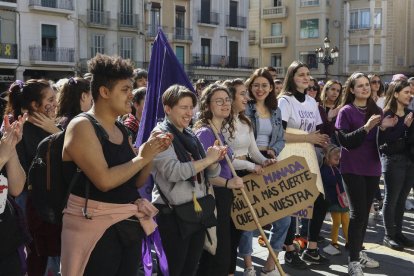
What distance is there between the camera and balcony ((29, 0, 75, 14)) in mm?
28812

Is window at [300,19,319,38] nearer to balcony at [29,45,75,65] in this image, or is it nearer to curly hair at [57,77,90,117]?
balcony at [29,45,75,65]

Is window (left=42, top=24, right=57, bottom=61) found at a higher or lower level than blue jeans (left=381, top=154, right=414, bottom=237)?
higher

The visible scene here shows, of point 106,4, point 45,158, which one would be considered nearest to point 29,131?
point 45,158

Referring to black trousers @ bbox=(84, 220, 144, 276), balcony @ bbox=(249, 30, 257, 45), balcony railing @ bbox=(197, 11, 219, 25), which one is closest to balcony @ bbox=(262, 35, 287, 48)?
balcony @ bbox=(249, 30, 257, 45)

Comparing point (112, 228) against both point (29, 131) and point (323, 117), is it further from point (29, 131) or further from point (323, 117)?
point (323, 117)

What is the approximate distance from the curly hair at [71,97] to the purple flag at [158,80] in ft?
1.79

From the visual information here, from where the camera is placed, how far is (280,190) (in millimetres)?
5078

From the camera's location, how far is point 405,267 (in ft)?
18.5

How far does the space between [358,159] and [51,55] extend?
88.0ft

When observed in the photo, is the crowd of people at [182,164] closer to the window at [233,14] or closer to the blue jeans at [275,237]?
the blue jeans at [275,237]

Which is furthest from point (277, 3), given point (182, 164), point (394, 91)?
point (182, 164)

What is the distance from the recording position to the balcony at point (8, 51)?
28.0 metres

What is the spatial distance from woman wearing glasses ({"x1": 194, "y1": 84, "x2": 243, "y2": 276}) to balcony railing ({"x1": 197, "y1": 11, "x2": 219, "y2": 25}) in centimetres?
3292

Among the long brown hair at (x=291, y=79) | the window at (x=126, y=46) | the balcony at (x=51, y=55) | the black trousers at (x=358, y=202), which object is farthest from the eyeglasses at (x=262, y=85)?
the window at (x=126, y=46)
